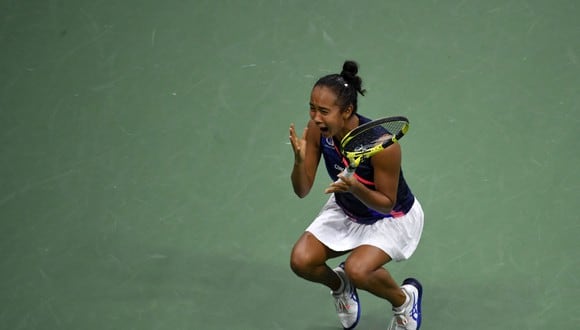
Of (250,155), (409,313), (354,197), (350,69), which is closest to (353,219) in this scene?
(354,197)

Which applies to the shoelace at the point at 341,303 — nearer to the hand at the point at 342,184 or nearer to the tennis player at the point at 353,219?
the tennis player at the point at 353,219

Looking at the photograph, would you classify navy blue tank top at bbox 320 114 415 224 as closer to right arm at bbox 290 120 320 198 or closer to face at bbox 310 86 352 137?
right arm at bbox 290 120 320 198

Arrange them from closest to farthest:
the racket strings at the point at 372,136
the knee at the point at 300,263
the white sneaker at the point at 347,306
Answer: the racket strings at the point at 372,136
the knee at the point at 300,263
the white sneaker at the point at 347,306

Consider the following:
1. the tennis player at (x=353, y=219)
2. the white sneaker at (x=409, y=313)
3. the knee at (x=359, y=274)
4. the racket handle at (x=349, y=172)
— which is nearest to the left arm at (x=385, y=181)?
the tennis player at (x=353, y=219)

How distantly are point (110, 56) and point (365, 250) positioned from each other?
2560mm

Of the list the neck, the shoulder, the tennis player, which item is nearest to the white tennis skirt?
the tennis player

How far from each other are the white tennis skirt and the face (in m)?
0.53

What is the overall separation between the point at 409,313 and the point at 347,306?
303 mm

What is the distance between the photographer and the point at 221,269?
200 inches

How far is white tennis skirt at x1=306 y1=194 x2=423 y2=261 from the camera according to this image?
4488 millimetres

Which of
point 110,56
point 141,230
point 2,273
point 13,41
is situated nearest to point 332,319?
point 141,230

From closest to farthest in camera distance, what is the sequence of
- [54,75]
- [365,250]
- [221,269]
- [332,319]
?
1. [365,250]
2. [332,319]
3. [221,269]
4. [54,75]

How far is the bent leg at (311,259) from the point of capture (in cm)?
449

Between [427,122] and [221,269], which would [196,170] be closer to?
[221,269]
